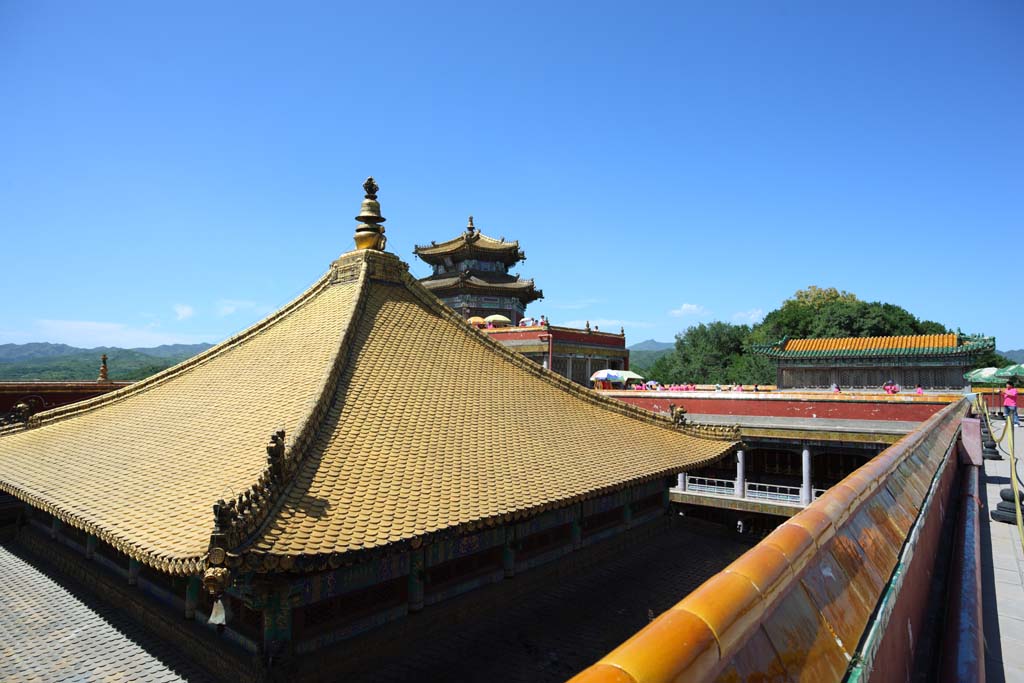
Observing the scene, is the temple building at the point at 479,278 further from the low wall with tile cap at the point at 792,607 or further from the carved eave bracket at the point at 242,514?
the low wall with tile cap at the point at 792,607

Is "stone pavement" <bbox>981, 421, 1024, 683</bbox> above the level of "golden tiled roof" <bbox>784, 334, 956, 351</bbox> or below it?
below

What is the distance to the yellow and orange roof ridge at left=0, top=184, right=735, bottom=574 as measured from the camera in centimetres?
676

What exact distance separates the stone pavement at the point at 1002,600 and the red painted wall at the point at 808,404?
48.4ft

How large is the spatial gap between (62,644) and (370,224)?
29.7 ft

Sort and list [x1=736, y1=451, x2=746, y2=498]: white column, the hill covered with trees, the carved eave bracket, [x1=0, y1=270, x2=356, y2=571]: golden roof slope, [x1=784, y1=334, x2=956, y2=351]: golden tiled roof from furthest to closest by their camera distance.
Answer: the hill covered with trees
[x1=784, y1=334, x2=956, y2=351]: golden tiled roof
[x1=736, y1=451, x2=746, y2=498]: white column
[x1=0, y1=270, x2=356, y2=571]: golden roof slope
the carved eave bracket

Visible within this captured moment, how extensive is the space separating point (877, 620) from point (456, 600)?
23.9 ft

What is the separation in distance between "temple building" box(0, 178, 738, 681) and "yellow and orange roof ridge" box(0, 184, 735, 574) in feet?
0.12

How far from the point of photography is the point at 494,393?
11695mm

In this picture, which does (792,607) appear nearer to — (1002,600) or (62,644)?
(1002,600)

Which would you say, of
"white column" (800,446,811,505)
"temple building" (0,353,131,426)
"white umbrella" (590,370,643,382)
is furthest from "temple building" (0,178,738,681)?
"white umbrella" (590,370,643,382)

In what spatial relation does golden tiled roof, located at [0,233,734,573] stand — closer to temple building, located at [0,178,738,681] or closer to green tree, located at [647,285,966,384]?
temple building, located at [0,178,738,681]

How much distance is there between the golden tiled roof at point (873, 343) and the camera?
31.8m

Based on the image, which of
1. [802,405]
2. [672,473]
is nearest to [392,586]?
[672,473]

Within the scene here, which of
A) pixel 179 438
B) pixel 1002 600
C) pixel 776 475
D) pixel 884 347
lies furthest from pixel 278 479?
pixel 884 347
